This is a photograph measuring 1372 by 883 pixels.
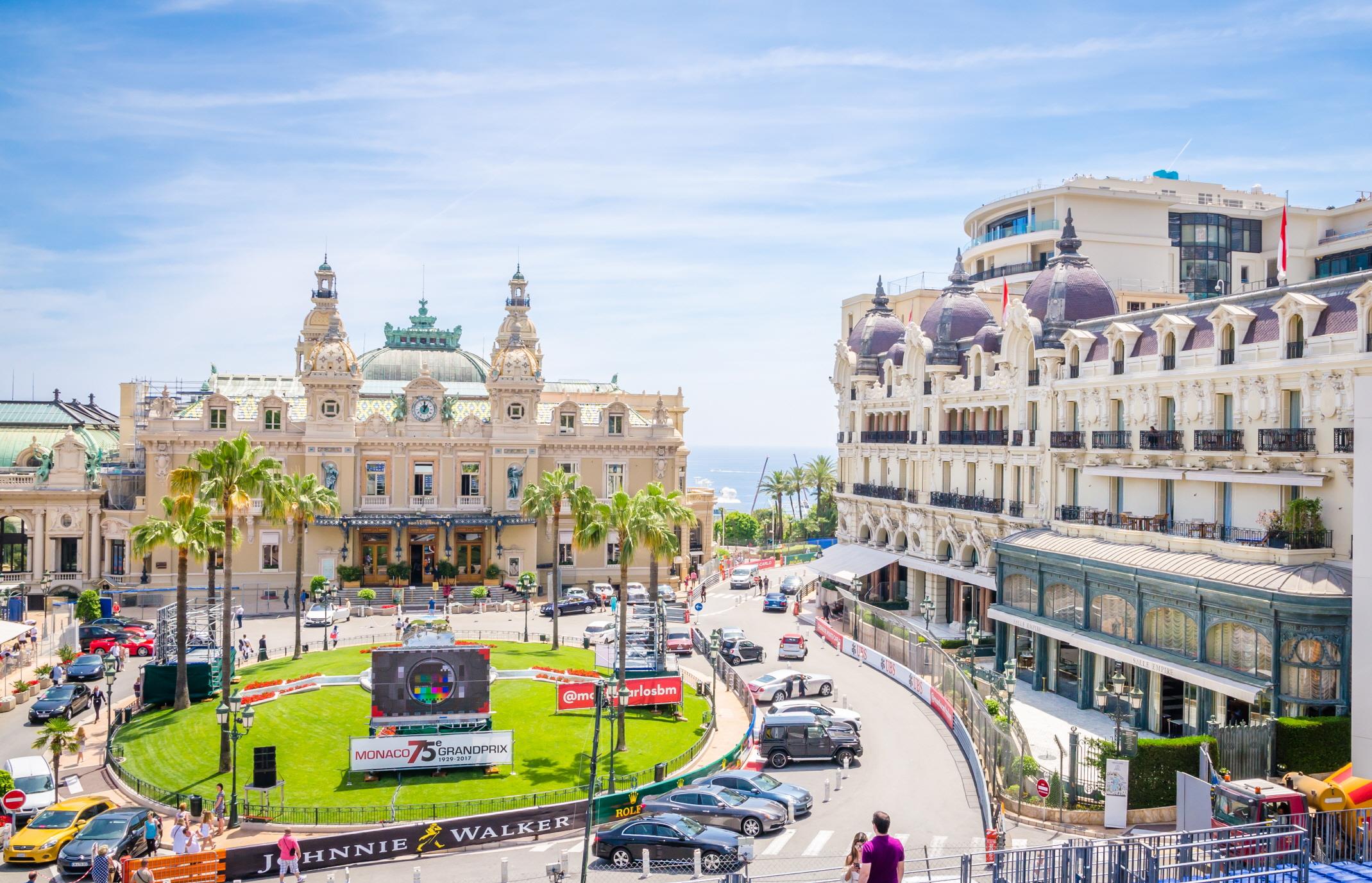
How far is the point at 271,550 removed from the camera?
2852 inches

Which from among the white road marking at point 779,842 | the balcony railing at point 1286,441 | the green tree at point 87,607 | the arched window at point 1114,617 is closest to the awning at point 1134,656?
the arched window at point 1114,617

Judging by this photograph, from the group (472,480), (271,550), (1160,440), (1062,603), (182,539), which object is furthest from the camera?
(472,480)

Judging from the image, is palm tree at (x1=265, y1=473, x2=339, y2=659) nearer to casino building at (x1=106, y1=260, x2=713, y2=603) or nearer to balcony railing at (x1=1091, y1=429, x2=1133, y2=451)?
casino building at (x1=106, y1=260, x2=713, y2=603)

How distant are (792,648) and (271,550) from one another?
37404mm

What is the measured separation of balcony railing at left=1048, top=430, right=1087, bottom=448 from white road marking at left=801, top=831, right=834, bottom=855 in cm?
2508

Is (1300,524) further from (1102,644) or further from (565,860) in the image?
(565,860)

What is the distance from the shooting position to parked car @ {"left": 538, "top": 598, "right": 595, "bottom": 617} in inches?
2707

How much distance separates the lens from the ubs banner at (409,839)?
2778cm

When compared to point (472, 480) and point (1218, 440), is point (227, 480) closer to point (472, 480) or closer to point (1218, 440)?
point (472, 480)

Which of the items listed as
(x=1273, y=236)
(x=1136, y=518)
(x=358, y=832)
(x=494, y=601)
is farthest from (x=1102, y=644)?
(x=1273, y=236)

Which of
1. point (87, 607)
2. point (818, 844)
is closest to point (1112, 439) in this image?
point (818, 844)

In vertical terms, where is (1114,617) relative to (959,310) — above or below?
below

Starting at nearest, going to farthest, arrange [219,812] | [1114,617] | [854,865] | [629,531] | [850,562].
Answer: [854,865], [219,812], [1114,617], [629,531], [850,562]

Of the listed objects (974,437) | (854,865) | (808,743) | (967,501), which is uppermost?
(974,437)
